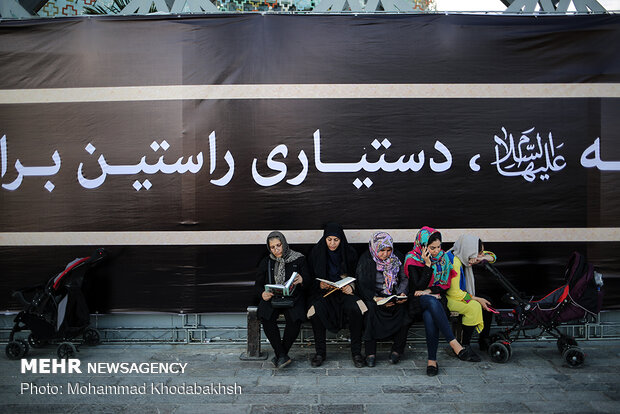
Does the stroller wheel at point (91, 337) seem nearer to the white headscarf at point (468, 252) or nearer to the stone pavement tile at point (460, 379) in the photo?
the stone pavement tile at point (460, 379)

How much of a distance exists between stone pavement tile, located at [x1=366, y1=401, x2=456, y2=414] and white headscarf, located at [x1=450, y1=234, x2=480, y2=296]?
52.5 inches

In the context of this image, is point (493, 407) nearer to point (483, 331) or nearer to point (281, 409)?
point (483, 331)

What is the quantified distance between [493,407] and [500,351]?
35.3 inches

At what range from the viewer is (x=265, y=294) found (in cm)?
409

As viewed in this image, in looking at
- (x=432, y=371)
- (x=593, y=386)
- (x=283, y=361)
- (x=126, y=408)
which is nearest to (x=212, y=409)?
(x=126, y=408)

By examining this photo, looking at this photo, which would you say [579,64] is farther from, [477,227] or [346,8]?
[346,8]

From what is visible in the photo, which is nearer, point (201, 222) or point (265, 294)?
Result: point (265, 294)

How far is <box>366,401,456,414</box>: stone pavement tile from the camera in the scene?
3.22 metres

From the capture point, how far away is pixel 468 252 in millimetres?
4270

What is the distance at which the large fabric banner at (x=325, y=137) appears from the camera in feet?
15.0

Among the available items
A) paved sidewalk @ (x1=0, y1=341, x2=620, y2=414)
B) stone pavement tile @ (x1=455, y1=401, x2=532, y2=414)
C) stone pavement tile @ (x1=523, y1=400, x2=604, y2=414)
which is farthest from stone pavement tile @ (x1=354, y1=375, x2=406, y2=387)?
stone pavement tile @ (x1=523, y1=400, x2=604, y2=414)

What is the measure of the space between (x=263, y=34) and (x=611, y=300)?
4.45 m

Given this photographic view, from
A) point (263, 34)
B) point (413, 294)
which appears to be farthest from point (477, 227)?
point (263, 34)

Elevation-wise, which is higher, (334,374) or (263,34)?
(263,34)
